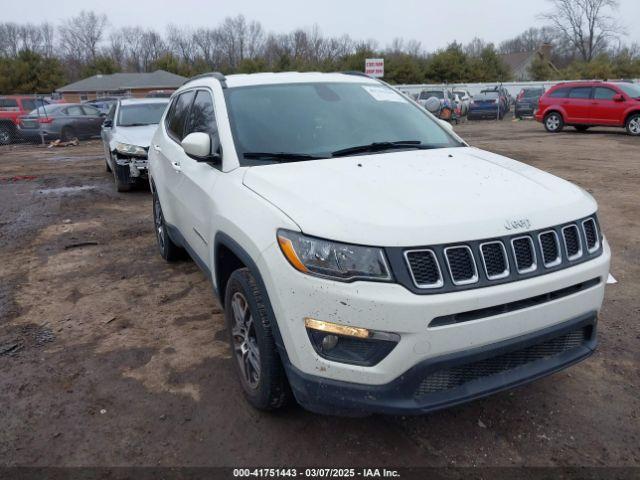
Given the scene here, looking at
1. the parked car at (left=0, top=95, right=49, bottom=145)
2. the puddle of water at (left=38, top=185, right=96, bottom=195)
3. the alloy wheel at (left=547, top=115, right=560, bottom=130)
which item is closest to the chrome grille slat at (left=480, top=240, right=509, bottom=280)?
the puddle of water at (left=38, top=185, right=96, bottom=195)

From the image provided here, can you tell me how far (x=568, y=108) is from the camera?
18.5 meters

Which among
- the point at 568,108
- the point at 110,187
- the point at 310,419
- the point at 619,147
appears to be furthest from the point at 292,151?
the point at 568,108

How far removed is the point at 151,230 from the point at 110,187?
3915mm

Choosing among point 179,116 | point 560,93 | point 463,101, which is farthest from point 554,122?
point 179,116

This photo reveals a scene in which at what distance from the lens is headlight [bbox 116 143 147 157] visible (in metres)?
8.98

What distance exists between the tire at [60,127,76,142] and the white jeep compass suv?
65.2 feet

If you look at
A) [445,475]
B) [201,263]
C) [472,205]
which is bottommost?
[445,475]

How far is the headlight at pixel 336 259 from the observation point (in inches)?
88.5

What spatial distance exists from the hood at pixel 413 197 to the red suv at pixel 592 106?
1656cm

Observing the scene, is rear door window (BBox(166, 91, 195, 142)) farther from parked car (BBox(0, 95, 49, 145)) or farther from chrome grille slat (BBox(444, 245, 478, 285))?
parked car (BBox(0, 95, 49, 145))

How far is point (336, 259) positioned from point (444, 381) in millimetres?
710

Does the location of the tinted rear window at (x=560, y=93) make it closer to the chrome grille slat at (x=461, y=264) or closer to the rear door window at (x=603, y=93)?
the rear door window at (x=603, y=93)

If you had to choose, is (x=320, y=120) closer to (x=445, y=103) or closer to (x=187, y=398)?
(x=187, y=398)

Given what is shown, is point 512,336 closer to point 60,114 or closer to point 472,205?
point 472,205
